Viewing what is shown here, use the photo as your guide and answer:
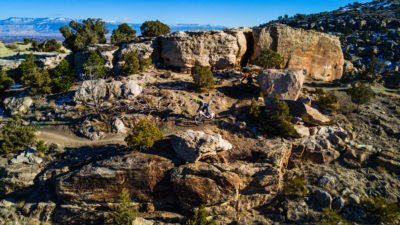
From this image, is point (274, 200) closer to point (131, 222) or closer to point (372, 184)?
point (372, 184)

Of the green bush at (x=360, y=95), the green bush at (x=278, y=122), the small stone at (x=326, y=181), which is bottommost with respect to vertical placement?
the small stone at (x=326, y=181)

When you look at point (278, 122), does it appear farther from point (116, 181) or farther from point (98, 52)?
point (98, 52)

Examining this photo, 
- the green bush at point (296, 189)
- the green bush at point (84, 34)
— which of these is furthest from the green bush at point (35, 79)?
the green bush at point (296, 189)

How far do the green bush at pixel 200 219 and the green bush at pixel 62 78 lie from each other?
2583 centimetres

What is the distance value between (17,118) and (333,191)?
37.3m

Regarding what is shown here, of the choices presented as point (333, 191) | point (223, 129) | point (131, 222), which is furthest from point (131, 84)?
point (333, 191)

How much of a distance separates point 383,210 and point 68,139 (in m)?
33.8

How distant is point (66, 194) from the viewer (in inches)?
1251

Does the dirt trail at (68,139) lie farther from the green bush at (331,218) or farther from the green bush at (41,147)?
the green bush at (331,218)

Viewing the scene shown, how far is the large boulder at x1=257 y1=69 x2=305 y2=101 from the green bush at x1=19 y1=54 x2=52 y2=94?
2935cm

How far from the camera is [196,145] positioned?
32625mm

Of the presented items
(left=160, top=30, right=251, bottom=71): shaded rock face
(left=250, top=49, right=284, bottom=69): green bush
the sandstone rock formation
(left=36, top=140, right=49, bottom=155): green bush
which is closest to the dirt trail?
(left=36, top=140, right=49, bottom=155): green bush

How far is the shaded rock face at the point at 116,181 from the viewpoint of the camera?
3164cm

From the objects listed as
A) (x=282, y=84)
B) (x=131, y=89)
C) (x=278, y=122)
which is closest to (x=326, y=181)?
(x=278, y=122)
